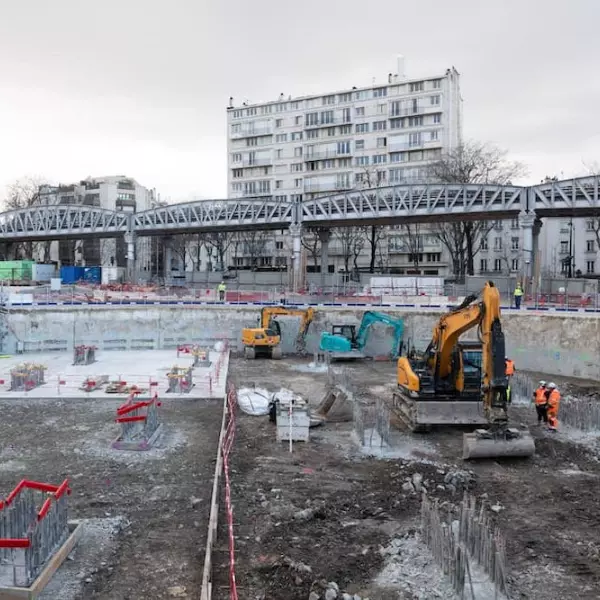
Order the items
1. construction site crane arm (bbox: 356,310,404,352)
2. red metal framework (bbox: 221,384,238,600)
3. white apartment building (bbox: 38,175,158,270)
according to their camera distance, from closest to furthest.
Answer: red metal framework (bbox: 221,384,238,600)
construction site crane arm (bbox: 356,310,404,352)
white apartment building (bbox: 38,175,158,270)

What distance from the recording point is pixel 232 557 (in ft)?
28.6

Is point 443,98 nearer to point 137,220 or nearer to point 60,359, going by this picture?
point 137,220

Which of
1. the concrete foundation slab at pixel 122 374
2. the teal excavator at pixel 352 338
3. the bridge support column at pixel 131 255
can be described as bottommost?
the concrete foundation slab at pixel 122 374

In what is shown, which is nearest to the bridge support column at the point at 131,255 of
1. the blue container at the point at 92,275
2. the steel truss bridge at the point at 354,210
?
the steel truss bridge at the point at 354,210

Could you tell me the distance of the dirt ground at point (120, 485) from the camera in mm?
8598

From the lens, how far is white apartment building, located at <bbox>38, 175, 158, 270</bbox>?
95.9 meters

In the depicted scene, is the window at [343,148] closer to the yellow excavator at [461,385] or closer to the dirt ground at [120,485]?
the dirt ground at [120,485]

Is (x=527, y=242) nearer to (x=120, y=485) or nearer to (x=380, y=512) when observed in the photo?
(x=380, y=512)

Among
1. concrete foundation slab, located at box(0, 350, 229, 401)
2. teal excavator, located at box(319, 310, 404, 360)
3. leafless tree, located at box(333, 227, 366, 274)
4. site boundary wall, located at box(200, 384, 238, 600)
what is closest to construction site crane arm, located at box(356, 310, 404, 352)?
teal excavator, located at box(319, 310, 404, 360)

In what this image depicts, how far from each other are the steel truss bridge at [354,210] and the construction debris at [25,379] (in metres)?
27.3

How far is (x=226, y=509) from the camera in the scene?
10.9 meters

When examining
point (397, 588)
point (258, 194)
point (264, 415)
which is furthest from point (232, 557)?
point (258, 194)

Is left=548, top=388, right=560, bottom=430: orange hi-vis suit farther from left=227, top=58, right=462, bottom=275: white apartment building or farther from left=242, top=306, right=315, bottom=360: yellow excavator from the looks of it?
left=227, top=58, right=462, bottom=275: white apartment building

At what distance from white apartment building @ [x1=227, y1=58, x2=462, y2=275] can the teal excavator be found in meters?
44.4
